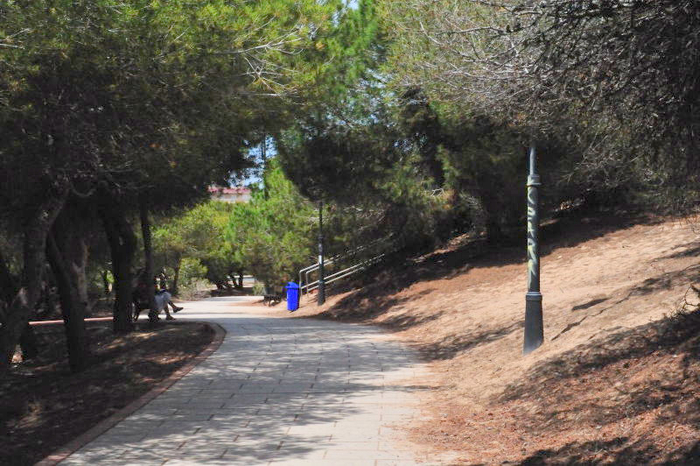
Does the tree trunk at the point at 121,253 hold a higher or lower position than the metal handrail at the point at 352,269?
higher

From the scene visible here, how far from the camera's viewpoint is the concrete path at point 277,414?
709 cm

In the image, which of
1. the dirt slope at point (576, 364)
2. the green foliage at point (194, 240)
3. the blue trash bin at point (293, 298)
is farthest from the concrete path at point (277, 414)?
the green foliage at point (194, 240)

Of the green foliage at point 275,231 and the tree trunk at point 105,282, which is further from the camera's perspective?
the tree trunk at point 105,282

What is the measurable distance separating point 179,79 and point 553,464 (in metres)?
6.97

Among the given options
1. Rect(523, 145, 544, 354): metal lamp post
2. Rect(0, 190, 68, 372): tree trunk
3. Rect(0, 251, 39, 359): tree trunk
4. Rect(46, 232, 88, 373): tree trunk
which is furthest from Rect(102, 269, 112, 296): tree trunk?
Rect(523, 145, 544, 354): metal lamp post

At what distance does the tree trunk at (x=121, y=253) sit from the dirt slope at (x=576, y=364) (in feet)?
19.7

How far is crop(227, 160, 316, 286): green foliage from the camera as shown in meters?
32.9

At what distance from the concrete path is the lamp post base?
1.54m

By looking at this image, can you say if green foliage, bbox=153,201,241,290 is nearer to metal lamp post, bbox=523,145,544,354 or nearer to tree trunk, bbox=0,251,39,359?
tree trunk, bbox=0,251,39,359

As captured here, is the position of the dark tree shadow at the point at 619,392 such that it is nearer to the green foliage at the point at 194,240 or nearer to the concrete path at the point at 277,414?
the concrete path at the point at 277,414

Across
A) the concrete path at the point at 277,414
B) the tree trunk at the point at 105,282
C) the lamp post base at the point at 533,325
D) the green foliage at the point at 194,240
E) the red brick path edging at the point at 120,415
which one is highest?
the green foliage at the point at 194,240

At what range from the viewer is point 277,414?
8922 mm

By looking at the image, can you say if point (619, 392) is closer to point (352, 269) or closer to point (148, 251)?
point (148, 251)

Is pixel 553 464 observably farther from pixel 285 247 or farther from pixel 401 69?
pixel 285 247
